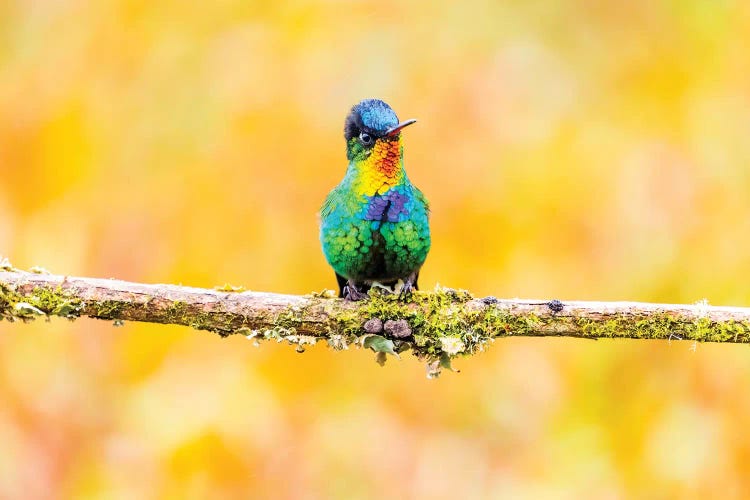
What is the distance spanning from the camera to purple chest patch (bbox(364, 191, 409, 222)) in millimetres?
4883

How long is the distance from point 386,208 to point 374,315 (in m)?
Result: 0.70

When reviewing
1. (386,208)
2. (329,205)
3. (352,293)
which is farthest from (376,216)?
(352,293)

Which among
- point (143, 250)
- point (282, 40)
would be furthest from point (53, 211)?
point (282, 40)

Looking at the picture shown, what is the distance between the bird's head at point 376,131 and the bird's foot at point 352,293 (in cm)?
70

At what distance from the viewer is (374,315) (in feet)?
14.6

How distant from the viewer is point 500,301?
14.3 feet

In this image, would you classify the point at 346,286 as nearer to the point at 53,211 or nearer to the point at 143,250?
the point at 143,250

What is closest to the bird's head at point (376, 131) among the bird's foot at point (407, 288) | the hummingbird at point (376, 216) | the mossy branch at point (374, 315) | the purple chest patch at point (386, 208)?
the hummingbird at point (376, 216)

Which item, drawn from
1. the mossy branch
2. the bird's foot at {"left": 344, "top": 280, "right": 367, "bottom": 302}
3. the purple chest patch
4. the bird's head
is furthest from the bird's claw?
the bird's head

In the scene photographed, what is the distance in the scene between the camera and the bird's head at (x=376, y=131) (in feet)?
16.1

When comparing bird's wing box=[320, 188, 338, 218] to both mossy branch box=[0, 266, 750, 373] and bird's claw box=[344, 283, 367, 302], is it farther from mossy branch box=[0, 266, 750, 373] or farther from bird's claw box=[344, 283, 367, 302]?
mossy branch box=[0, 266, 750, 373]

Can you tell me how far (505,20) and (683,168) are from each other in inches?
70.8

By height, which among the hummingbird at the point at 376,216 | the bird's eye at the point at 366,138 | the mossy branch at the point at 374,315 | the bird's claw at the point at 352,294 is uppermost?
the bird's eye at the point at 366,138

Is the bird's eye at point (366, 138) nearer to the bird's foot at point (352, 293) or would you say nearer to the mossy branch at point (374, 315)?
the bird's foot at point (352, 293)
